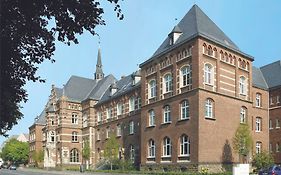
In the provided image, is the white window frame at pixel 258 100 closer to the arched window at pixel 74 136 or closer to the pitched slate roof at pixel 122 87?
the pitched slate roof at pixel 122 87

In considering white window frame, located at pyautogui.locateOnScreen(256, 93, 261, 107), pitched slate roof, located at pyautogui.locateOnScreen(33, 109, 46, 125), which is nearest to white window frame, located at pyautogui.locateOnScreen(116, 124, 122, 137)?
white window frame, located at pyautogui.locateOnScreen(256, 93, 261, 107)

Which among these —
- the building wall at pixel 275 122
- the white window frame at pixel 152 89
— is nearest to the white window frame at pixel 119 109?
the white window frame at pixel 152 89

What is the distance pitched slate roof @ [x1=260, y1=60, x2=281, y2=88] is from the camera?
5623 cm

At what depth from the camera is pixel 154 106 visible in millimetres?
48875

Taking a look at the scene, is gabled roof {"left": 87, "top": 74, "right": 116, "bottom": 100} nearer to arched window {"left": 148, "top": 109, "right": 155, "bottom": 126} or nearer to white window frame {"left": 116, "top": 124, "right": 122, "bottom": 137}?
white window frame {"left": 116, "top": 124, "right": 122, "bottom": 137}

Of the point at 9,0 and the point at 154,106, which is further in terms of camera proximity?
the point at 154,106

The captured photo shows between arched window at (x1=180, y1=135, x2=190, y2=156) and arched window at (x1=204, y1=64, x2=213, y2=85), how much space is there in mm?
6391

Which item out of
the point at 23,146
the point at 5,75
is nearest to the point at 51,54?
the point at 5,75

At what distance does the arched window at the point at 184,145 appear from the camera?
139ft

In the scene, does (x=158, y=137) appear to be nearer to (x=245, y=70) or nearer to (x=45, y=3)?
(x=245, y=70)

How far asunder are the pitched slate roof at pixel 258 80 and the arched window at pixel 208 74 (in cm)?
1281

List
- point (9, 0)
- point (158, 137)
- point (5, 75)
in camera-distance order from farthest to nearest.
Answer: point (158, 137) → point (5, 75) → point (9, 0)

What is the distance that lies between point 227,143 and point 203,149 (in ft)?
14.4

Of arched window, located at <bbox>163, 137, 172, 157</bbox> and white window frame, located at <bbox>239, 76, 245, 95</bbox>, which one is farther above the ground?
white window frame, located at <bbox>239, 76, 245, 95</bbox>
